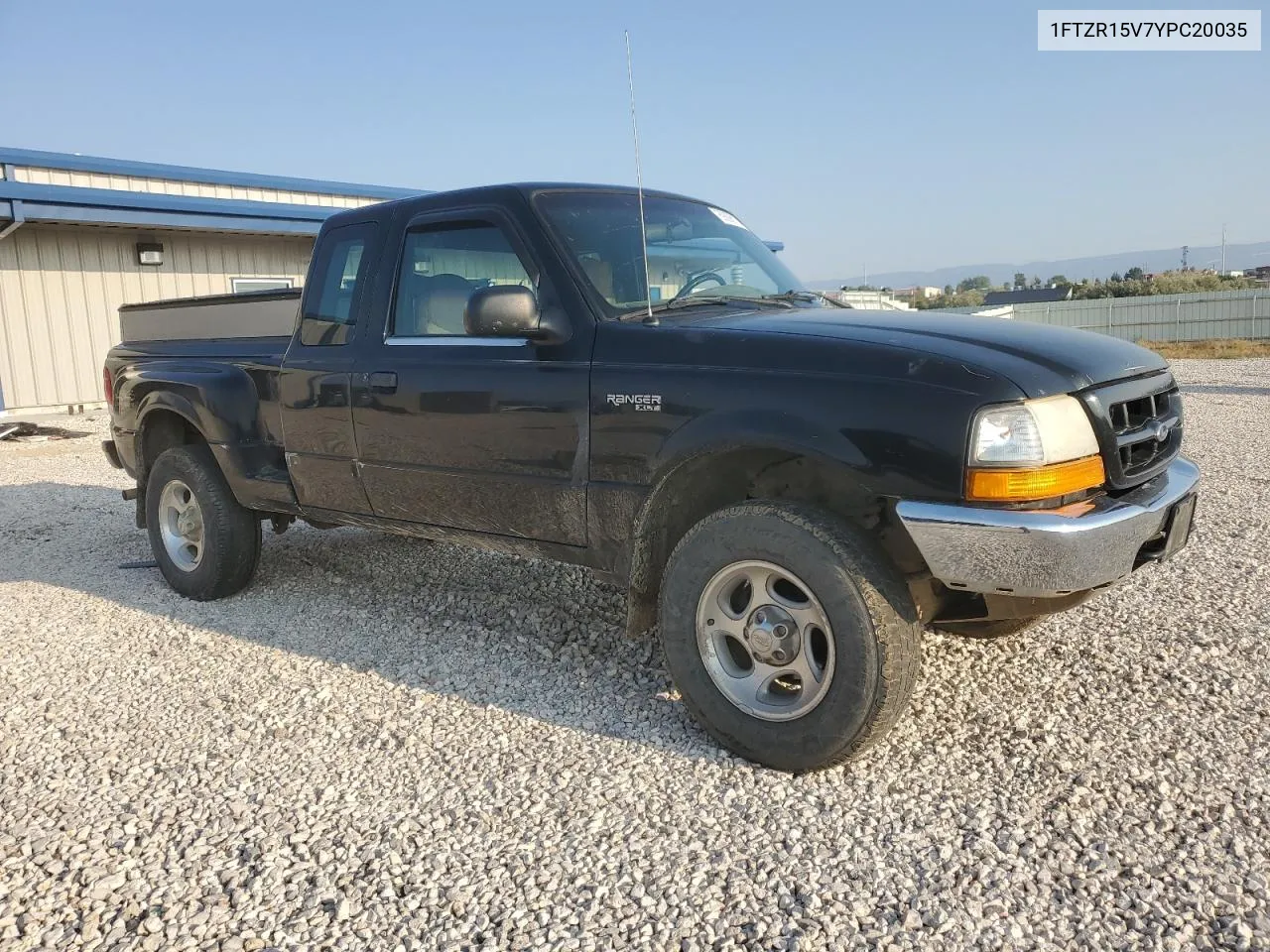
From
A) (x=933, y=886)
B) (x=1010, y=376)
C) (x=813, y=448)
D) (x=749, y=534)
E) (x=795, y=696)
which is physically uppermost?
(x=1010, y=376)

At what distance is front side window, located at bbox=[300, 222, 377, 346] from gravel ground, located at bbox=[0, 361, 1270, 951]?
57.9 inches

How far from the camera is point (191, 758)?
11.1 feet

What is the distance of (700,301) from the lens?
3.81m

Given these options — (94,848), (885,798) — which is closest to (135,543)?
(94,848)

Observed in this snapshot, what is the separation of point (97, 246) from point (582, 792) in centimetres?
1414

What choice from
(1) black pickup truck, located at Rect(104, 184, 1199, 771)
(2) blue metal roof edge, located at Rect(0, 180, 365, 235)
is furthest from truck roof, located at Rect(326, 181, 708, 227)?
(2) blue metal roof edge, located at Rect(0, 180, 365, 235)

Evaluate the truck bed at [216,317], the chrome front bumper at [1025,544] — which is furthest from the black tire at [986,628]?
the truck bed at [216,317]

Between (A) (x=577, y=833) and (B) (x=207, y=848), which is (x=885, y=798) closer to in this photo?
(A) (x=577, y=833)

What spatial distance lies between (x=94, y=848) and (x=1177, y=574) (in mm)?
5035

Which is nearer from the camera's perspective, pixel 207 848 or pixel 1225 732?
pixel 207 848

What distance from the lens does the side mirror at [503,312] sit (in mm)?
3406

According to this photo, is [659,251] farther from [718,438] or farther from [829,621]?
[829,621]

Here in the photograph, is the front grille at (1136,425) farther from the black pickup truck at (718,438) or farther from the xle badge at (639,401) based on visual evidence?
the xle badge at (639,401)

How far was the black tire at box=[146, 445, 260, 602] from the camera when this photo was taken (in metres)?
5.17
